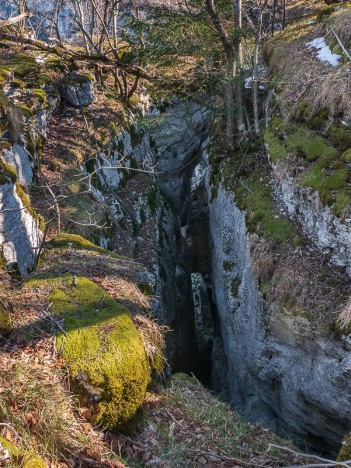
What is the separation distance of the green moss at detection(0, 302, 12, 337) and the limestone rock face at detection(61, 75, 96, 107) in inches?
374

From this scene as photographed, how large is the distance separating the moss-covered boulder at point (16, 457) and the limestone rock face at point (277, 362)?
448cm

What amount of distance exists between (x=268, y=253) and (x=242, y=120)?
4723 mm

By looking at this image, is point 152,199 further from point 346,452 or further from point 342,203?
point 346,452

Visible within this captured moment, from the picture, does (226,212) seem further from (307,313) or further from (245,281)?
(307,313)

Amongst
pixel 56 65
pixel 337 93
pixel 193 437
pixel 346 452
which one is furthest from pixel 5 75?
pixel 346 452

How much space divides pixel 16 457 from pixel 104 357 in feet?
5.21

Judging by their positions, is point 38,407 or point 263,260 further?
point 263,260

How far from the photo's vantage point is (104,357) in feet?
13.9

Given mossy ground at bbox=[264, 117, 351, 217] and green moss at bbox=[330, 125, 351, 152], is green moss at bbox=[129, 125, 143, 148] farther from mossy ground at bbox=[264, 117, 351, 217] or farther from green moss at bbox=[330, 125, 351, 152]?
green moss at bbox=[330, 125, 351, 152]

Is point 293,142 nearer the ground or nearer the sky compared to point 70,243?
nearer the sky

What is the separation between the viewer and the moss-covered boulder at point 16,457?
250 centimetres

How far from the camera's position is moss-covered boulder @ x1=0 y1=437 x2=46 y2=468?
2.50 m

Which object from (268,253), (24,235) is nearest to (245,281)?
(268,253)

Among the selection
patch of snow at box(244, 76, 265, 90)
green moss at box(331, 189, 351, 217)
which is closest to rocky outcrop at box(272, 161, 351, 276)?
green moss at box(331, 189, 351, 217)
